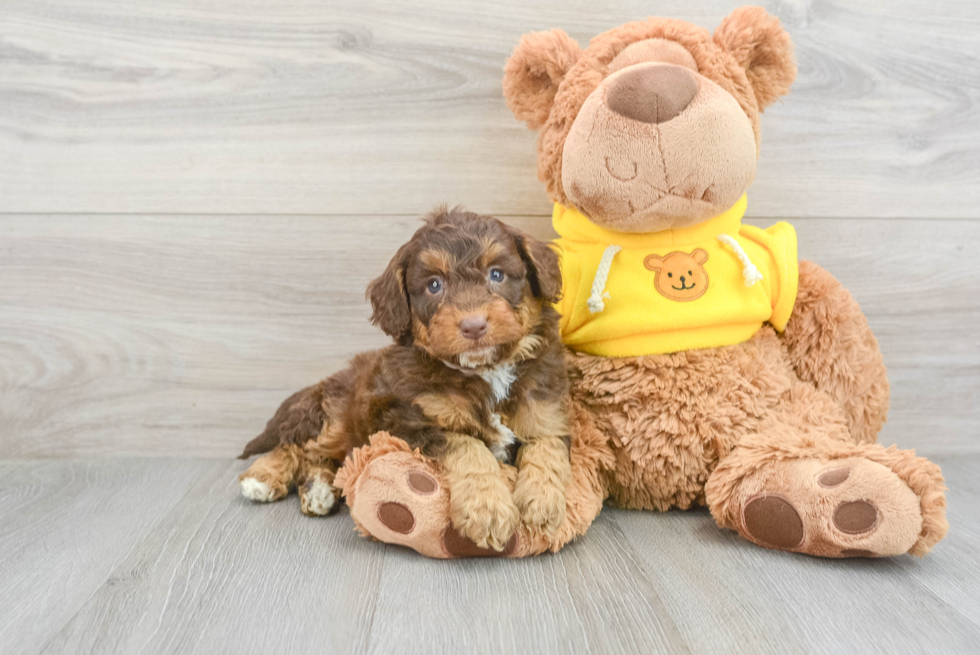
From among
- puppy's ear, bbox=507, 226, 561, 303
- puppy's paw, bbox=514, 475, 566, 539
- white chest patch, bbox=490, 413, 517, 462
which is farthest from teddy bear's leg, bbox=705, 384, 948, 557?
puppy's ear, bbox=507, 226, 561, 303

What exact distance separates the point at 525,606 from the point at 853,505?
0.78 metres

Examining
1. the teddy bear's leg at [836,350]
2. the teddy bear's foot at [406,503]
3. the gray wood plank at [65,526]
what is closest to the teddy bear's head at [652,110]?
the teddy bear's leg at [836,350]

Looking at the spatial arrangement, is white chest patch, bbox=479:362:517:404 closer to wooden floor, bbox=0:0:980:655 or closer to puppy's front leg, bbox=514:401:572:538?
puppy's front leg, bbox=514:401:572:538

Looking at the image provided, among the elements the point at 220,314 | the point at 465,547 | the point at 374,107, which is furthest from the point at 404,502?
the point at 374,107

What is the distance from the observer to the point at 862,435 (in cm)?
202

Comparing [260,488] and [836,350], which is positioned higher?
[836,350]

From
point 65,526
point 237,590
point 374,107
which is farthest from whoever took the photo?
point 374,107

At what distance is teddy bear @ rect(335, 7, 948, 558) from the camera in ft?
5.30

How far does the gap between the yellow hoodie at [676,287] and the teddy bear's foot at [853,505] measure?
42 centimetres

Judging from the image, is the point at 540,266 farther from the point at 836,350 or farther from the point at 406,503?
the point at 836,350

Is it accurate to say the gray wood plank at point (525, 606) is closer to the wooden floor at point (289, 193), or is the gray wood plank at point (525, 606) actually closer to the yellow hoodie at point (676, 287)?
the yellow hoodie at point (676, 287)

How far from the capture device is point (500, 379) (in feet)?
5.79

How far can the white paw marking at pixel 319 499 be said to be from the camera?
2.01m

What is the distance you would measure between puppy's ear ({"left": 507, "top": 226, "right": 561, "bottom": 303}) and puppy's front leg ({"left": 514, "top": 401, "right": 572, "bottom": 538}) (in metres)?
0.29
